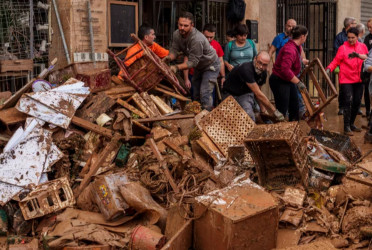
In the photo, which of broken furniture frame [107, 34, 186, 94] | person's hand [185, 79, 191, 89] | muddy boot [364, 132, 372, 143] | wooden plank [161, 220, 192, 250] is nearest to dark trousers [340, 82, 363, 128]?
muddy boot [364, 132, 372, 143]

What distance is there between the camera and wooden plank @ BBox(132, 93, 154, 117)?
7635 millimetres

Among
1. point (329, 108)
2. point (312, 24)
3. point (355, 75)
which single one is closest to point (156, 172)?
point (355, 75)

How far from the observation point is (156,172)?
615 centimetres

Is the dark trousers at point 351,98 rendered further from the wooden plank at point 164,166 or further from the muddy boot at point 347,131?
the wooden plank at point 164,166

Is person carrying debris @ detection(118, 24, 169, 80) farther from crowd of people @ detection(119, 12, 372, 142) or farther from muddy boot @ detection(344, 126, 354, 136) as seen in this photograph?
muddy boot @ detection(344, 126, 354, 136)

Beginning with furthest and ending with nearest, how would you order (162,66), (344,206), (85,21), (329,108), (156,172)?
(329,108) < (85,21) < (162,66) < (156,172) < (344,206)

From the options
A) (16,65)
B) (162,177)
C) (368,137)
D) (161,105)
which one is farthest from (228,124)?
(16,65)

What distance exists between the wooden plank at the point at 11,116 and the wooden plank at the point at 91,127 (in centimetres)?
67

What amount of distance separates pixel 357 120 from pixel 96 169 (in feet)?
20.7

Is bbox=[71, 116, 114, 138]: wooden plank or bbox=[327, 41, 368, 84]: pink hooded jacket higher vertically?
bbox=[327, 41, 368, 84]: pink hooded jacket

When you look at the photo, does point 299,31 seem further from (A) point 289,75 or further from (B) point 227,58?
(B) point 227,58

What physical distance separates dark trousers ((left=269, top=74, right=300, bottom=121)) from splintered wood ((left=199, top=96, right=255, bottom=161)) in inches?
40.1

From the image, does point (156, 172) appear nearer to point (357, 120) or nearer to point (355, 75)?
point (355, 75)

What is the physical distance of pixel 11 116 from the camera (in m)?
7.00
